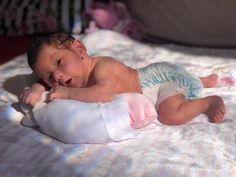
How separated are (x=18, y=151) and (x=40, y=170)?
0.09 m

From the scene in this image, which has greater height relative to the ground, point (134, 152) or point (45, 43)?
point (45, 43)

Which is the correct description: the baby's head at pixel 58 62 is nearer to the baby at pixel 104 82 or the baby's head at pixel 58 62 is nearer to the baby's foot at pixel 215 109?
the baby at pixel 104 82

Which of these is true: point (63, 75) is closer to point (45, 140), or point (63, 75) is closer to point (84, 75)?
point (84, 75)

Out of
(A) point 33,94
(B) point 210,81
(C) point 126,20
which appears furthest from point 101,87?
(C) point 126,20

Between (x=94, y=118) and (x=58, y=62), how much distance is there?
7.0 inches

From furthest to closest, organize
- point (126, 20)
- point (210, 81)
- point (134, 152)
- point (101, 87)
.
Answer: point (126, 20), point (210, 81), point (101, 87), point (134, 152)

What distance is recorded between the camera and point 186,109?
3.41 ft

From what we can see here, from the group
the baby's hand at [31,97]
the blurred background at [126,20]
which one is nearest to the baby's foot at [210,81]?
the blurred background at [126,20]

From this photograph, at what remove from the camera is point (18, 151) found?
0.95 m

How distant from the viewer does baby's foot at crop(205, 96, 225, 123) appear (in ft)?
3.37

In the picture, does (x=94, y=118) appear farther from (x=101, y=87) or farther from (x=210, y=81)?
(x=210, y=81)

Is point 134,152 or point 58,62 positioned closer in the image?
point 134,152

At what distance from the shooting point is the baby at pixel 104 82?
3.39 feet

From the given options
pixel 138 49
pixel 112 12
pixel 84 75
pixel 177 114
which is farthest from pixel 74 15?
pixel 177 114
